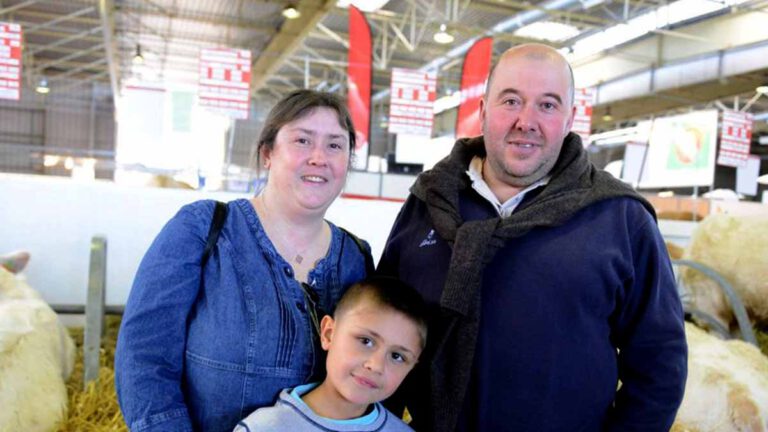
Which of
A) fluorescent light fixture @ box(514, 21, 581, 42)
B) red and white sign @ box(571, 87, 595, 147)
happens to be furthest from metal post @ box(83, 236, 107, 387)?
fluorescent light fixture @ box(514, 21, 581, 42)

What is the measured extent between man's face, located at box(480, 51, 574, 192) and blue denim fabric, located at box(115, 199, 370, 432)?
0.63 m

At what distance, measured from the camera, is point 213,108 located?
20.6 ft

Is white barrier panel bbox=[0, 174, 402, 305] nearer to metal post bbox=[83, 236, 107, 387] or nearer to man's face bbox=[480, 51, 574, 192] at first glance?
metal post bbox=[83, 236, 107, 387]

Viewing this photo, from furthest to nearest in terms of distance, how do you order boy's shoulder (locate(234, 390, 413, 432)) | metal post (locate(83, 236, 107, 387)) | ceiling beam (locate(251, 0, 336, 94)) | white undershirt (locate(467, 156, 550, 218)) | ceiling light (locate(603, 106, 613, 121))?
1. ceiling light (locate(603, 106, 613, 121))
2. ceiling beam (locate(251, 0, 336, 94))
3. metal post (locate(83, 236, 107, 387))
4. white undershirt (locate(467, 156, 550, 218))
5. boy's shoulder (locate(234, 390, 413, 432))

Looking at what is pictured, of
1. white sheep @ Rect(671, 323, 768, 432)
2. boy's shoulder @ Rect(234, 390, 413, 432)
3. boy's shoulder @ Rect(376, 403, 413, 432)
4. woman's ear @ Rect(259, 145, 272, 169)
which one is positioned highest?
woman's ear @ Rect(259, 145, 272, 169)

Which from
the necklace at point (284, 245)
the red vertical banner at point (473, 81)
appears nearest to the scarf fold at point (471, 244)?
the necklace at point (284, 245)

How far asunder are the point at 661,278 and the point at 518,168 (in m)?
0.43

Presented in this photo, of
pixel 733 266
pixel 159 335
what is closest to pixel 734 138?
pixel 733 266

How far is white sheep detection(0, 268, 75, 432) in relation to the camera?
1.93 metres

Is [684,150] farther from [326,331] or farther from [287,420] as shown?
[287,420]

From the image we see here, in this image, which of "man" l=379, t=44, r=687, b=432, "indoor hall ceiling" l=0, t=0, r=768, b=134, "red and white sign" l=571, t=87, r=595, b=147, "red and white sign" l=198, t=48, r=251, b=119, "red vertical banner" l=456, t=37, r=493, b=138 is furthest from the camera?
"indoor hall ceiling" l=0, t=0, r=768, b=134

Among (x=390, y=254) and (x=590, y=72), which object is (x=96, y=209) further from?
(x=590, y=72)

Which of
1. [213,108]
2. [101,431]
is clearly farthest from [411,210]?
[213,108]

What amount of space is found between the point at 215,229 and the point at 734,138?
9.88 m
